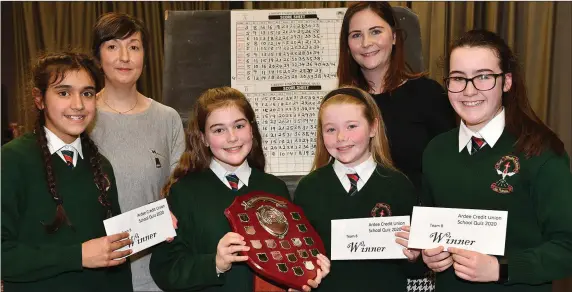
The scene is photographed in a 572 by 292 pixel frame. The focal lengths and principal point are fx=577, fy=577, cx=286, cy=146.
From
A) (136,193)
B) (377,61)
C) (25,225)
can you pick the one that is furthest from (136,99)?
(377,61)

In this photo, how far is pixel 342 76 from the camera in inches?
112

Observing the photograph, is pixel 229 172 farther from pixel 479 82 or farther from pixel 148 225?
pixel 479 82

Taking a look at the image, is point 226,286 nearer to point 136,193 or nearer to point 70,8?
point 136,193

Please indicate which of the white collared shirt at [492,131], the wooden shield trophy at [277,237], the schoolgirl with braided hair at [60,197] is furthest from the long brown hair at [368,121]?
the schoolgirl with braided hair at [60,197]

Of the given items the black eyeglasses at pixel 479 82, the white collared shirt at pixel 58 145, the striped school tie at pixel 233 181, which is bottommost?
the striped school tie at pixel 233 181

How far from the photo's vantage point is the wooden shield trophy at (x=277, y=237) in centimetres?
207

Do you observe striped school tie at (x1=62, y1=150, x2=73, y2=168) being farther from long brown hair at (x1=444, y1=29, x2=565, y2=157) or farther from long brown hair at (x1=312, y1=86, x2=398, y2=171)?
long brown hair at (x1=444, y1=29, x2=565, y2=157)

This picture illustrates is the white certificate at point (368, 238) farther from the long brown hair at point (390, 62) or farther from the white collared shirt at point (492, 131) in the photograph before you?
the long brown hair at point (390, 62)

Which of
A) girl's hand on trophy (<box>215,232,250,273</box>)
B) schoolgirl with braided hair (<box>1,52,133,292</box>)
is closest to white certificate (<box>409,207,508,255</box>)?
girl's hand on trophy (<box>215,232,250,273</box>)

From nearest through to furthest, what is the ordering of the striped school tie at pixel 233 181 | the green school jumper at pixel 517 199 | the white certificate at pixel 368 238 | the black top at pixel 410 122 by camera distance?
the green school jumper at pixel 517 199
the white certificate at pixel 368 238
the striped school tie at pixel 233 181
the black top at pixel 410 122

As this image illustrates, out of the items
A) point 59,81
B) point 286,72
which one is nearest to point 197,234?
point 59,81

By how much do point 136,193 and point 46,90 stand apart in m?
0.73

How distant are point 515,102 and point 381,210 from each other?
64 centimetres

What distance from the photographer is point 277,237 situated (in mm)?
2189
